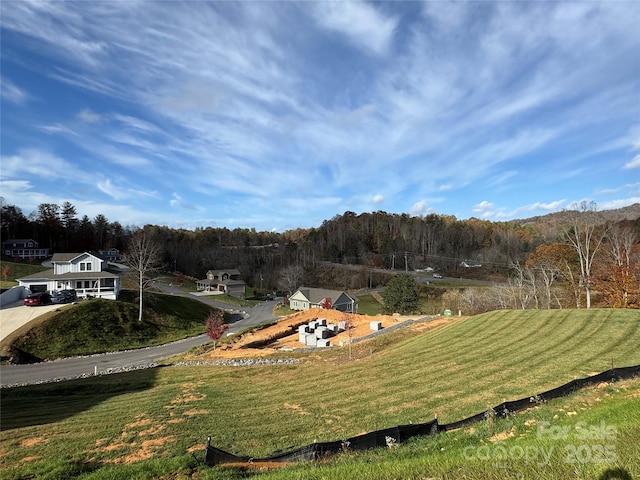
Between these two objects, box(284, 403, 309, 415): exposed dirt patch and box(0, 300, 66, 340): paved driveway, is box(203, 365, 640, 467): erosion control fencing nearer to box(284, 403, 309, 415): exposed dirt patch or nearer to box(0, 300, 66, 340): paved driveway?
box(284, 403, 309, 415): exposed dirt patch

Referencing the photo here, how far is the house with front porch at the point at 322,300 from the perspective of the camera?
200 ft

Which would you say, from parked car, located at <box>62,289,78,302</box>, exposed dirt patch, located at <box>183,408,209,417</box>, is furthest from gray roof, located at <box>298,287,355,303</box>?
exposed dirt patch, located at <box>183,408,209,417</box>

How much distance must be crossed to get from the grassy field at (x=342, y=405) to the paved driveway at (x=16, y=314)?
15210 millimetres

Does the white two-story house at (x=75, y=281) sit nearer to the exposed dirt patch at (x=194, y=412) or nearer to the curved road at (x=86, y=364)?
the curved road at (x=86, y=364)

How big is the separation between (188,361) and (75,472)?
62.7ft

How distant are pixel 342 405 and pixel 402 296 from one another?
118 ft

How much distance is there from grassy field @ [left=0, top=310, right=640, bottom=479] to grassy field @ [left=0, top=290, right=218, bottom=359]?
457 inches

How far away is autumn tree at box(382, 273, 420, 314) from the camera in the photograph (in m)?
47.2

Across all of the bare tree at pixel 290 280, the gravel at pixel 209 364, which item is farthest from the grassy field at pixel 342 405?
the bare tree at pixel 290 280

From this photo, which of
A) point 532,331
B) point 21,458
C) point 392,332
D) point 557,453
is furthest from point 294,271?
point 557,453

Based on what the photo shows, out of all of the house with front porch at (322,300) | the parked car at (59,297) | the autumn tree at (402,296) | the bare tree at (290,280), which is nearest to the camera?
the parked car at (59,297)

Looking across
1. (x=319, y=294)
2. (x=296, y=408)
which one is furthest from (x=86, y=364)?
(x=319, y=294)

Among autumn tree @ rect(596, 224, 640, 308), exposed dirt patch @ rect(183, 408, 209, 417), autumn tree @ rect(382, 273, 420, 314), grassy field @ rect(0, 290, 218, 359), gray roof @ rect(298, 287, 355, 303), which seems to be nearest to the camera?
exposed dirt patch @ rect(183, 408, 209, 417)

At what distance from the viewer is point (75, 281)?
42312mm
